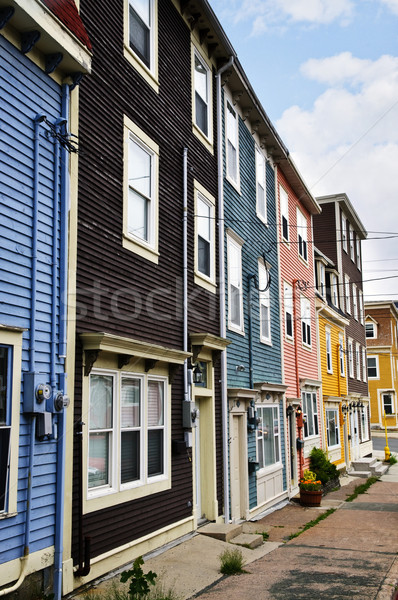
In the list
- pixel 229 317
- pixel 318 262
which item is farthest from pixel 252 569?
pixel 318 262

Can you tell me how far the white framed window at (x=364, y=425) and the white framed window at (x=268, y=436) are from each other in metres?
17.5

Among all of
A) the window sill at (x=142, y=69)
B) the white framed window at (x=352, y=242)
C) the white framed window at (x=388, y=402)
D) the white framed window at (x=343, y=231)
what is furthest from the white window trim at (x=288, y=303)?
the white framed window at (x=388, y=402)

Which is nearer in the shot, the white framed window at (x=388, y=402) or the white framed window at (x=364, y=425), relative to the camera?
the white framed window at (x=364, y=425)

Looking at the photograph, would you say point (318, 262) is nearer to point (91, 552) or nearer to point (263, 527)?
point (263, 527)

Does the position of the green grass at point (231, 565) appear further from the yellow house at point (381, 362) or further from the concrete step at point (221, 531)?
the yellow house at point (381, 362)

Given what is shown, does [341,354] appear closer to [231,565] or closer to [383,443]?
[383,443]

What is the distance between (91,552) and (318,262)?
2060 cm

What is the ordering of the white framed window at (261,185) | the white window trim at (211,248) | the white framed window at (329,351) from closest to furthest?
1. the white window trim at (211,248)
2. the white framed window at (261,185)
3. the white framed window at (329,351)

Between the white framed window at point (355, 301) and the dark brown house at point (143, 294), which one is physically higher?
the white framed window at point (355, 301)

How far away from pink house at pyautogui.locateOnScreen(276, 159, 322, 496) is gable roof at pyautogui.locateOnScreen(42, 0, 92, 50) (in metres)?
12.1

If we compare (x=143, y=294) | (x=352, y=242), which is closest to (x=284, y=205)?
(x=143, y=294)

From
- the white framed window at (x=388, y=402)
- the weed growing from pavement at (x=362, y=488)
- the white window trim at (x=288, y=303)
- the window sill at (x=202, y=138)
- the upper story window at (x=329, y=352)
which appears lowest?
the weed growing from pavement at (x=362, y=488)

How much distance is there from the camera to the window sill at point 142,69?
10.1 meters

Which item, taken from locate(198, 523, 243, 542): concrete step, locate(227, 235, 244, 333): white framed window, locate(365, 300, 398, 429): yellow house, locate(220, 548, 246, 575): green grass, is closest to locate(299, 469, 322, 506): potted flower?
locate(227, 235, 244, 333): white framed window
